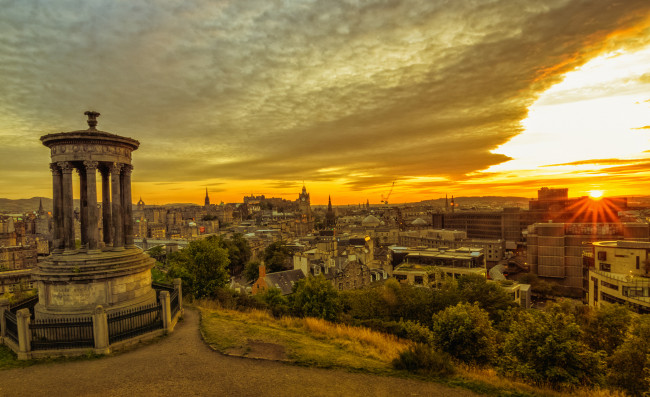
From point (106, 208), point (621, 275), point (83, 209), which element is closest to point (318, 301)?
point (106, 208)

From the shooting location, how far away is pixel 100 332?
13578 mm

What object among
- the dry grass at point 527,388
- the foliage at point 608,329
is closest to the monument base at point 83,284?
the dry grass at point 527,388

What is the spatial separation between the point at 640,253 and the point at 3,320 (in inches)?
2570

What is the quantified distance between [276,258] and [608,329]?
63642mm

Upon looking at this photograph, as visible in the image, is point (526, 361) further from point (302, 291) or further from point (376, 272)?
point (376, 272)

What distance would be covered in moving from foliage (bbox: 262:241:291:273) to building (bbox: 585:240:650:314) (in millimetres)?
54912

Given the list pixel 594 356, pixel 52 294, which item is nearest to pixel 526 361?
pixel 594 356

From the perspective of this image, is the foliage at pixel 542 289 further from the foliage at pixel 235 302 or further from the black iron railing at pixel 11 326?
the black iron railing at pixel 11 326

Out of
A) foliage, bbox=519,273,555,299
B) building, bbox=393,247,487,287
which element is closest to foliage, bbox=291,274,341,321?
building, bbox=393,247,487,287

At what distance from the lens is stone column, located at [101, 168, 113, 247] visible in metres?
19.0

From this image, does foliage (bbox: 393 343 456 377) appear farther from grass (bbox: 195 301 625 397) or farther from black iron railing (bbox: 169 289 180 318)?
black iron railing (bbox: 169 289 180 318)

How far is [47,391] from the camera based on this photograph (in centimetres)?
1088

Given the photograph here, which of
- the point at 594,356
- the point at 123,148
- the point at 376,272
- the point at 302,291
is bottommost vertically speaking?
the point at 376,272

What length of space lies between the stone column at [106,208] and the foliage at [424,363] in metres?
16.1
